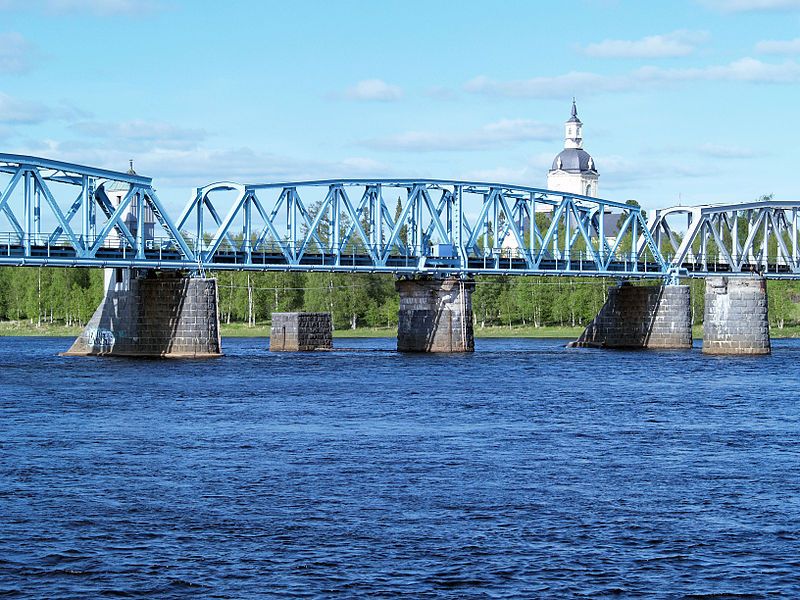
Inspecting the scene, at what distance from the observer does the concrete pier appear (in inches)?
4589

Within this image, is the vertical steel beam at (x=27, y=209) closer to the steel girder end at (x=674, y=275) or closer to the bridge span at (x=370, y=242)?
the bridge span at (x=370, y=242)

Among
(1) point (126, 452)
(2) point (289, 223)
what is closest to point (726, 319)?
(2) point (289, 223)

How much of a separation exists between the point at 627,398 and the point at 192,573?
4105 cm

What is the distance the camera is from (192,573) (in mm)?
26328

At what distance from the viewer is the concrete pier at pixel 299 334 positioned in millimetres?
116562

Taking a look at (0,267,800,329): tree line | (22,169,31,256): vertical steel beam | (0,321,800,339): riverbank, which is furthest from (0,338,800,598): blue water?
(0,267,800,329): tree line

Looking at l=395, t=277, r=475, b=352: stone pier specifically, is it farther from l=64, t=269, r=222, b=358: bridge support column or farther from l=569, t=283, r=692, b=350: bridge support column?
l=64, t=269, r=222, b=358: bridge support column

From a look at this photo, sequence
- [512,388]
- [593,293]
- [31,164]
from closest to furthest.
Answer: [512,388], [31,164], [593,293]

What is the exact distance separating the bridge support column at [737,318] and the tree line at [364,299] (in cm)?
5867

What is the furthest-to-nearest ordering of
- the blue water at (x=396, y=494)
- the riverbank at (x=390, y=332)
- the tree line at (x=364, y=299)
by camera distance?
the tree line at (x=364, y=299), the riverbank at (x=390, y=332), the blue water at (x=396, y=494)

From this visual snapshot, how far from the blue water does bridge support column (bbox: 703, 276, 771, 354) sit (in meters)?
41.7

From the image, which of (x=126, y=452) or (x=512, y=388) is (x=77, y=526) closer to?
(x=126, y=452)

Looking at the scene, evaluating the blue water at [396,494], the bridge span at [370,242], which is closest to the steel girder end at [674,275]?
the bridge span at [370,242]

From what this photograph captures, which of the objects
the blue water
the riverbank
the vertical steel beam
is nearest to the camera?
the blue water
